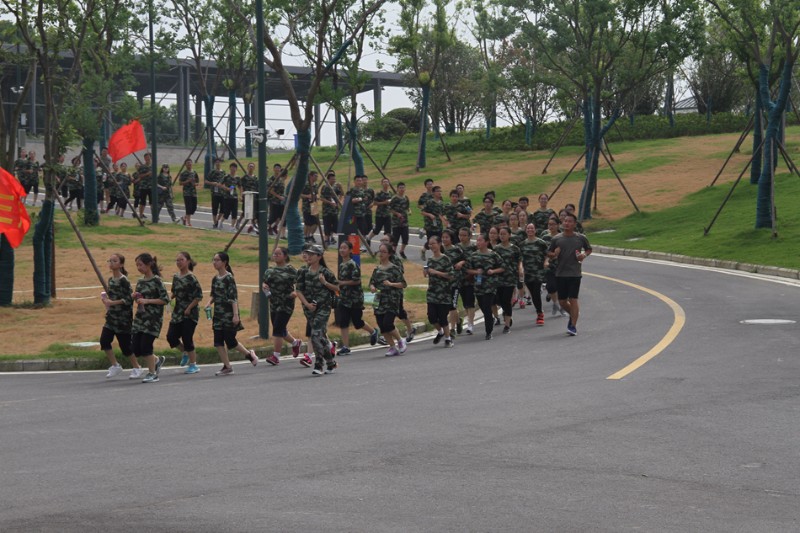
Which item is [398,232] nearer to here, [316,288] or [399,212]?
[399,212]

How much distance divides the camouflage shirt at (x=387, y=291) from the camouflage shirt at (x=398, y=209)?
34.3 ft

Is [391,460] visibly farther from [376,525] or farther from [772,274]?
[772,274]

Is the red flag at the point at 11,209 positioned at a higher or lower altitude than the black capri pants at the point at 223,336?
higher

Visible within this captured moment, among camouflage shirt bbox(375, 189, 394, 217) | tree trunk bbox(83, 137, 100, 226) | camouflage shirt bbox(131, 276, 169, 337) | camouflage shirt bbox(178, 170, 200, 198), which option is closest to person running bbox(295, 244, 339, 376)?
camouflage shirt bbox(131, 276, 169, 337)

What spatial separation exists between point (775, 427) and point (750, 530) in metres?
3.41

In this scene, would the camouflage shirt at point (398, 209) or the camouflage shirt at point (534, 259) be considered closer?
the camouflage shirt at point (534, 259)

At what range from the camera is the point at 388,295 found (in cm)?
→ 1727

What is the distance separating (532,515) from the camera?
740 centimetres

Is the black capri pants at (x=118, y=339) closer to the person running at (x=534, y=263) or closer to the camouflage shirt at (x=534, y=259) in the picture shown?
the person running at (x=534, y=263)

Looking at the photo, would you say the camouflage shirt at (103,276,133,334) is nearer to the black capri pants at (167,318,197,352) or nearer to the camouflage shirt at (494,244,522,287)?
the black capri pants at (167,318,197,352)

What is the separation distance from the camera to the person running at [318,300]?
15.2 m

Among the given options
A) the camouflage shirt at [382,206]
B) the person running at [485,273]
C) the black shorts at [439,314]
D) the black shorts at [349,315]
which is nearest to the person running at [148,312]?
the black shorts at [349,315]

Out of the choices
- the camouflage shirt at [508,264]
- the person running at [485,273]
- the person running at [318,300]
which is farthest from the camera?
the camouflage shirt at [508,264]

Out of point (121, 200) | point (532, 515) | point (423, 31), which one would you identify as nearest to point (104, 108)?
point (121, 200)
